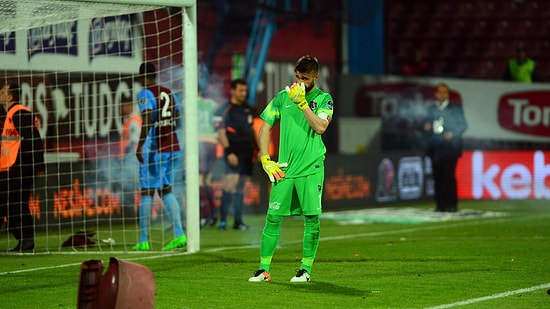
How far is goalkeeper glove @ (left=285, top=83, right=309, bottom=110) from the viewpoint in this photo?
936 centimetres

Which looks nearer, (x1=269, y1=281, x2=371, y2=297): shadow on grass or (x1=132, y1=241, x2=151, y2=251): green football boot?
(x1=269, y1=281, x2=371, y2=297): shadow on grass

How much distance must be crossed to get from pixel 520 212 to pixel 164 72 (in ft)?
19.7

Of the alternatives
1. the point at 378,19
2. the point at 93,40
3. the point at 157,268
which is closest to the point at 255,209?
the point at 93,40

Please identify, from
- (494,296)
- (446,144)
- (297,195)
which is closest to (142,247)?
(297,195)

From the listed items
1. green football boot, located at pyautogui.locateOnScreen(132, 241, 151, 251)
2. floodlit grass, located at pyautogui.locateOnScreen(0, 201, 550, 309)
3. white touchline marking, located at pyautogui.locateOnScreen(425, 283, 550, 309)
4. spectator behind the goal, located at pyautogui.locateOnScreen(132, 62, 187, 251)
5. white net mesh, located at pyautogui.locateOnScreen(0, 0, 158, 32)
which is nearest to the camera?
white touchline marking, located at pyautogui.locateOnScreen(425, 283, 550, 309)

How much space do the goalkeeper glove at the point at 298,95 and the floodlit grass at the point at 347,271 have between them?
1495mm

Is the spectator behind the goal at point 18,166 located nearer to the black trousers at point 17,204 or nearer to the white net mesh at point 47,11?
the black trousers at point 17,204

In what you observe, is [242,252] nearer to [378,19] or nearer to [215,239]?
[215,239]

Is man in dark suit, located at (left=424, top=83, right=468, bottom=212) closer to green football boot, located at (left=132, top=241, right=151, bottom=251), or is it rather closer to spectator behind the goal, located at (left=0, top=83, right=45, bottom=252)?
green football boot, located at (left=132, top=241, right=151, bottom=251)

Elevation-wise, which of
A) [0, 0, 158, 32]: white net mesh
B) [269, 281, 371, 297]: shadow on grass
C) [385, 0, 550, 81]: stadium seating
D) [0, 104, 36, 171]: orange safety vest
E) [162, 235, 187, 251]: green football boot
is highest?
[385, 0, 550, 81]: stadium seating

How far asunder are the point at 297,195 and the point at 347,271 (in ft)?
4.16

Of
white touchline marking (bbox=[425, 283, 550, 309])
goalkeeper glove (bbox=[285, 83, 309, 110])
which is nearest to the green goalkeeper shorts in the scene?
goalkeeper glove (bbox=[285, 83, 309, 110])

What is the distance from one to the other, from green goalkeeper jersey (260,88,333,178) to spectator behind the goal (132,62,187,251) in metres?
3.70

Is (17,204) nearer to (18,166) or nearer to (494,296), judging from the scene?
(18,166)
